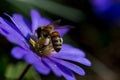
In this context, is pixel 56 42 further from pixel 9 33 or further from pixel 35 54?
pixel 9 33

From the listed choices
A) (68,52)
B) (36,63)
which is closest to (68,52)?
(68,52)

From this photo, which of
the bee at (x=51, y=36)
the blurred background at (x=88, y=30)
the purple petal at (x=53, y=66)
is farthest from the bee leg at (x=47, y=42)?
the blurred background at (x=88, y=30)

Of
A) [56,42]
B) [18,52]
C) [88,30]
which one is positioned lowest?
[18,52]

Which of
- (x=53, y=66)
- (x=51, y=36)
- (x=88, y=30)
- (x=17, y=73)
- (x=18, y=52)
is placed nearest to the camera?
(x=18, y=52)

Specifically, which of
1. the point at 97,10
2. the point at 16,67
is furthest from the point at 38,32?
the point at 97,10

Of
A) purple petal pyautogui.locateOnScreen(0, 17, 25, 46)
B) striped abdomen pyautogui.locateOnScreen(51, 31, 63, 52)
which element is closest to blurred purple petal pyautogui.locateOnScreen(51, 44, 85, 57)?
striped abdomen pyautogui.locateOnScreen(51, 31, 63, 52)

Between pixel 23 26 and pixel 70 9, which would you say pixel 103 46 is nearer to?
pixel 70 9

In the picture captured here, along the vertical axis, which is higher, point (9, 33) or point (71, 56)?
point (71, 56)
